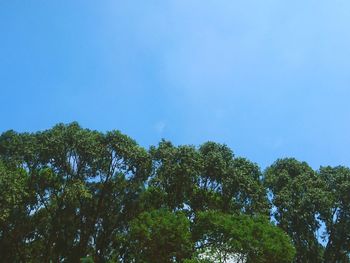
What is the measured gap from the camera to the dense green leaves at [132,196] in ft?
120

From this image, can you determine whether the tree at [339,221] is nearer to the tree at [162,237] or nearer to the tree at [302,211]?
the tree at [302,211]

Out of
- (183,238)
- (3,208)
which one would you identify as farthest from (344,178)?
(3,208)

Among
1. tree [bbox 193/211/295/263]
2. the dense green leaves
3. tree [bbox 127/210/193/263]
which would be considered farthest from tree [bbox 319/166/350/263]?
tree [bbox 127/210/193/263]

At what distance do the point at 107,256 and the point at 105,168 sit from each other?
869 cm

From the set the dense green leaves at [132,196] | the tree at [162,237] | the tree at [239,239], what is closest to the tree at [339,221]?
the dense green leaves at [132,196]

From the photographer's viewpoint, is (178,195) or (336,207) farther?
(336,207)

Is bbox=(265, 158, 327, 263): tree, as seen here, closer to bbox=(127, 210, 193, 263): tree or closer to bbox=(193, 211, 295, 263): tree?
bbox=(193, 211, 295, 263): tree

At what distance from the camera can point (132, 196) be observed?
133ft

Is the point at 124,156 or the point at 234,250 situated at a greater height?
the point at 124,156

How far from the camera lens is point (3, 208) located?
108ft

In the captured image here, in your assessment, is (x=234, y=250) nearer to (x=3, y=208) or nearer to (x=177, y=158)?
(x=177, y=158)

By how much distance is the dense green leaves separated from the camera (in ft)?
120

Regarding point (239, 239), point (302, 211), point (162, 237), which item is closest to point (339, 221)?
point (302, 211)

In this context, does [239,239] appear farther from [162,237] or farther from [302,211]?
[302,211]
